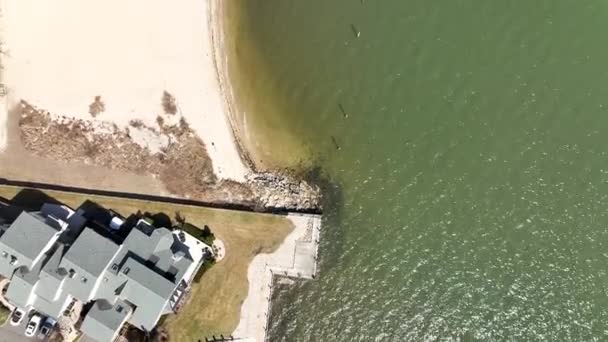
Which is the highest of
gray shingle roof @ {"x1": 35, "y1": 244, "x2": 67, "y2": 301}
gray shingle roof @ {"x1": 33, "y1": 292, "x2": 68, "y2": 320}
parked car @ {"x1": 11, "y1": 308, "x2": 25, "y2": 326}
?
gray shingle roof @ {"x1": 35, "y1": 244, "x2": 67, "y2": 301}

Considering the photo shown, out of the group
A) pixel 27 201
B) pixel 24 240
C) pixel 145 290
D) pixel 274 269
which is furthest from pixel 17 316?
pixel 274 269

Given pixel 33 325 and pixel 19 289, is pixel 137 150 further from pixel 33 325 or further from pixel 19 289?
pixel 33 325

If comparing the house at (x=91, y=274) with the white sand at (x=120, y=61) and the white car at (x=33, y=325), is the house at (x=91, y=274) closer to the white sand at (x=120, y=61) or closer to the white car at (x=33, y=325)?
the white car at (x=33, y=325)

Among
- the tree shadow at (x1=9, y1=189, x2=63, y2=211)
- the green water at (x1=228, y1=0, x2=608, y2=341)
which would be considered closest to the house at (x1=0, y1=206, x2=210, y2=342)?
the tree shadow at (x1=9, y1=189, x2=63, y2=211)

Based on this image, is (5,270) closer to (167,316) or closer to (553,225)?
(167,316)

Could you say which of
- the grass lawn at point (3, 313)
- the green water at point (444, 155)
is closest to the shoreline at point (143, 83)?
the green water at point (444, 155)

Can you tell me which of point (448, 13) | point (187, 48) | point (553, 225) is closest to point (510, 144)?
point (553, 225)

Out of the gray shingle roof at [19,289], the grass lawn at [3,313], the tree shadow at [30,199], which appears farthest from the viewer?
the tree shadow at [30,199]

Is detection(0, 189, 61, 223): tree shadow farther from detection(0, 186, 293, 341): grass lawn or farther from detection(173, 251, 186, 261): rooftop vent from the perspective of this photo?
detection(173, 251, 186, 261): rooftop vent
